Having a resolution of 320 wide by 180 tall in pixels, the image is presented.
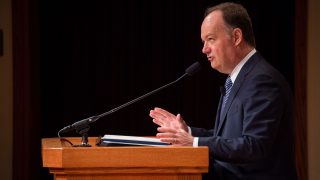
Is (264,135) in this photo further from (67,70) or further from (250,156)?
(67,70)

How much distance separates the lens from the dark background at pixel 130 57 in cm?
496

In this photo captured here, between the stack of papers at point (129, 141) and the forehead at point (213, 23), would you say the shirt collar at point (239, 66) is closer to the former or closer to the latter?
the forehead at point (213, 23)

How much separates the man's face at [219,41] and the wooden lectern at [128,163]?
2.49 ft

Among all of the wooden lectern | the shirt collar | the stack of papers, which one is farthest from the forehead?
the wooden lectern

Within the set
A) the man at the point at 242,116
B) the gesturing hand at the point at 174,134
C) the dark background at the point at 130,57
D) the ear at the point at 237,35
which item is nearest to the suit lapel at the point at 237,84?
the man at the point at 242,116

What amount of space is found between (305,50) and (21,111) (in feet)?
7.47

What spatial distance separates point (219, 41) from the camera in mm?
2830

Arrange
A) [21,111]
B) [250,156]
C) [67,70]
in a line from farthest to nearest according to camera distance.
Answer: [67,70] → [21,111] → [250,156]

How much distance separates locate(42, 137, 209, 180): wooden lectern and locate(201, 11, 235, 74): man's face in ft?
2.49

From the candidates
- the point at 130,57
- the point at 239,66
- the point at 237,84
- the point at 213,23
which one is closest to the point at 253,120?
the point at 237,84

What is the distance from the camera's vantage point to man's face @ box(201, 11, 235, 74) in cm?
281

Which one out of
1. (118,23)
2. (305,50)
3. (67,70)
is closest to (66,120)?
(67,70)

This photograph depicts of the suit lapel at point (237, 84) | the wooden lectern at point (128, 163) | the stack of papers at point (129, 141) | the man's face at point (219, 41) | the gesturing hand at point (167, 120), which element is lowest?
the wooden lectern at point (128, 163)

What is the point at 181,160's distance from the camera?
2184mm
